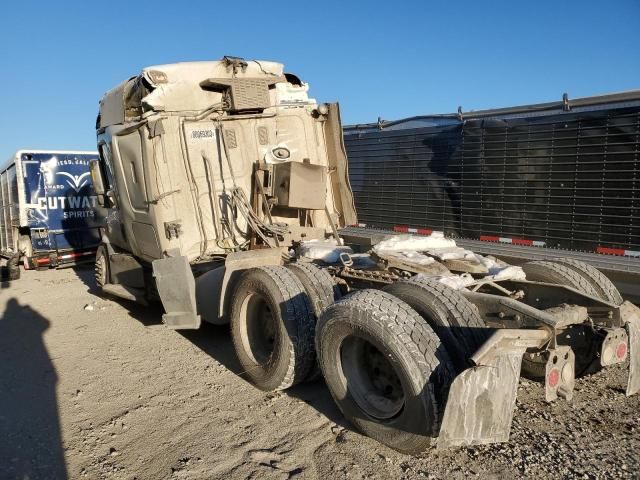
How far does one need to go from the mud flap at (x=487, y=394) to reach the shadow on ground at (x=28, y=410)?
2424 mm

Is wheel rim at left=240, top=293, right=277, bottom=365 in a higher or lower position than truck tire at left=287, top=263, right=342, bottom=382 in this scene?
lower

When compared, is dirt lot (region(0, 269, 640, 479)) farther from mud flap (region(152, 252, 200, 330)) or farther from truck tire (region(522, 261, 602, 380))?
mud flap (region(152, 252, 200, 330))

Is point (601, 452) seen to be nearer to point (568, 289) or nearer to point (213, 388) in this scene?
point (568, 289)

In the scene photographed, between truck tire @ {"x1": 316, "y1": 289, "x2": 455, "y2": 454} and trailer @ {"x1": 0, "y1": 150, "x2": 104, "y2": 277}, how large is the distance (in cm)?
1086

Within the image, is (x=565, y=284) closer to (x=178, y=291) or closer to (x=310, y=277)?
(x=310, y=277)

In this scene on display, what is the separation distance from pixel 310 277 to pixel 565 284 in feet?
6.77

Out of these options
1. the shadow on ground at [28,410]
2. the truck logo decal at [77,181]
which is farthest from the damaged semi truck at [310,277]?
the truck logo decal at [77,181]

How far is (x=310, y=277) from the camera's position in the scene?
4148 mm

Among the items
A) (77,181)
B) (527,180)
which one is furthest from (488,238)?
(77,181)

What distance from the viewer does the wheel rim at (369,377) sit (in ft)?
10.4

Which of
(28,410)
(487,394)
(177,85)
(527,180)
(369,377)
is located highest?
(177,85)

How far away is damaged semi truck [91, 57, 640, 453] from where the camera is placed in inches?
109

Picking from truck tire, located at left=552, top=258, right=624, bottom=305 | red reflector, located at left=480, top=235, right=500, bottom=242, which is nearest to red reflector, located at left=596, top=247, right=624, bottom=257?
red reflector, located at left=480, top=235, right=500, bottom=242

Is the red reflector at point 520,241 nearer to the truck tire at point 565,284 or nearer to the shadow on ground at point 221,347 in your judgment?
the truck tire at point 565,284
